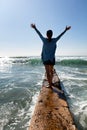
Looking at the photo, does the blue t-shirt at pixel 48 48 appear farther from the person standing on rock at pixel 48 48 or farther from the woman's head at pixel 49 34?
the woman's head at pixel 49 34

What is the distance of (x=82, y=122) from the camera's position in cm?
507

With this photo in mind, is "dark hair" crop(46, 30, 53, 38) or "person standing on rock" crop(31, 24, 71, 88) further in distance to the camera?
"person standing on rock" crop(31, 24, 71, 88)

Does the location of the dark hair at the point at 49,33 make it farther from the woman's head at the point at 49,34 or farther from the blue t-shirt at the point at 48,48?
the blue t-shirt at the point at 48,48

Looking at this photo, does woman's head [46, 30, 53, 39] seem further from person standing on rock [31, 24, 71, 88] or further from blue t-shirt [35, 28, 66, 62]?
blue t-shirt [35, 28, 66, 62]

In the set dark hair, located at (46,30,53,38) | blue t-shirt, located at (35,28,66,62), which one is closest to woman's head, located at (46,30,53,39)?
dark hair, located at (46,30,53,38)

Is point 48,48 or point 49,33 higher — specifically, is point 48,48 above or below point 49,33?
below

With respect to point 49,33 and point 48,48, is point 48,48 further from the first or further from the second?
point 49,33

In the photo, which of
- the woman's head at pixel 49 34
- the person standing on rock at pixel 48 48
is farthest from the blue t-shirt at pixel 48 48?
the woman's head at pixel 49 34

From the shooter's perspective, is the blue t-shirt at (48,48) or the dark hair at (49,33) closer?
the dark hair at (49,33)

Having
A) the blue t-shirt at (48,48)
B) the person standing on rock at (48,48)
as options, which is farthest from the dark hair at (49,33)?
the blue t-shirt at (48,48)

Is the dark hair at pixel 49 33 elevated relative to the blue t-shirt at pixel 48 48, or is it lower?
elevated

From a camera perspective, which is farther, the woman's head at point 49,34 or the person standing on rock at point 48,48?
the person standing on rock at point 48,48

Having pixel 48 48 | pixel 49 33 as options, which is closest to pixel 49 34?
pixel 49 33

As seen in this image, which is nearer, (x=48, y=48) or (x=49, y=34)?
(x=49, y=34)
